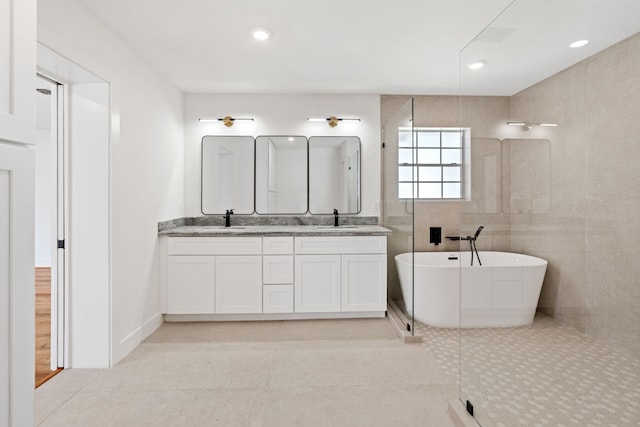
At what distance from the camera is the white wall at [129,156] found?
6.52ft

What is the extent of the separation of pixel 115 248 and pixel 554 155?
2.62 metres

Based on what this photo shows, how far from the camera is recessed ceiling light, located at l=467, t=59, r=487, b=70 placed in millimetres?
1682

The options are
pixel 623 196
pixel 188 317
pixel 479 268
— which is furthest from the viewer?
pixel 188 317

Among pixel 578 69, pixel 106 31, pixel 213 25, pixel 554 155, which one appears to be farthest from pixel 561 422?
pixel 106 31

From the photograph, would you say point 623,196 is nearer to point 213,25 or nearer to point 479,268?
point 479,268

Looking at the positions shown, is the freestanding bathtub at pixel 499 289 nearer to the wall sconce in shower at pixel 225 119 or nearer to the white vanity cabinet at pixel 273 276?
the white vanity cabinet at pixel 273 276

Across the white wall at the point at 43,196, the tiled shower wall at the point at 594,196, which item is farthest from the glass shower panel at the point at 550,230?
the white wall at the point at 43,196

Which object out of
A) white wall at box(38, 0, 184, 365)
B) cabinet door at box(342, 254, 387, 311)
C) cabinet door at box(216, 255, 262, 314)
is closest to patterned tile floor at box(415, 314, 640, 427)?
cabinet door at box(342, 254, 387, 311)

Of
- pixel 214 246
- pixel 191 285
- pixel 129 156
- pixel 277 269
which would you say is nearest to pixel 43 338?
pixel 191 285

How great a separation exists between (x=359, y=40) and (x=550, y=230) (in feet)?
6.19

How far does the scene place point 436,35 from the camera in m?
2.39

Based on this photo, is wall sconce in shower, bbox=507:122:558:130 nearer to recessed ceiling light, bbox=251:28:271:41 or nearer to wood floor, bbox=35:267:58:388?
recessed ceiling light, bbox=251:28:271:41

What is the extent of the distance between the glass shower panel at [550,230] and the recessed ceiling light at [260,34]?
4.55 feet

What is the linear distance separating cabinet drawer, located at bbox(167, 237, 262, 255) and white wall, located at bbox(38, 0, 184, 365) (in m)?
0.20
